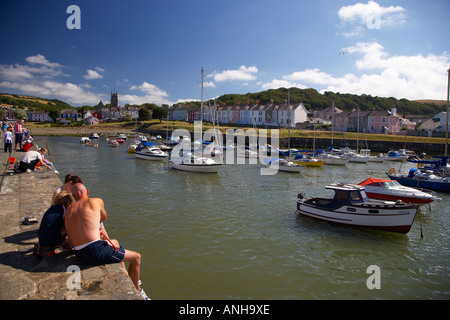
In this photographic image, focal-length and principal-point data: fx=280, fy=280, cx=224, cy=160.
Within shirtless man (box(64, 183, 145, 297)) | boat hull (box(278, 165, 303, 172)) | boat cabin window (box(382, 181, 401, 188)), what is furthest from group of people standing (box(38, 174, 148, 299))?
boat hull (box(278, 165, 303, 172))

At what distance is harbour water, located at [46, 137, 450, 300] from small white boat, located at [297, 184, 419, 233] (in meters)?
0.47

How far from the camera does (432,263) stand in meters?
11.5

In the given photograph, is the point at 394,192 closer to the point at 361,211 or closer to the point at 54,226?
the point at 361,211

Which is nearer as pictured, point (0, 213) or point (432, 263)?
point (0, 213)

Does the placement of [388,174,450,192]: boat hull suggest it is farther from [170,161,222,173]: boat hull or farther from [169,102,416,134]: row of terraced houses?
[169,102,416,134]: row of terraced houses

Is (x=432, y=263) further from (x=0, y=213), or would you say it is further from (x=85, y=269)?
(x=0, y=213)

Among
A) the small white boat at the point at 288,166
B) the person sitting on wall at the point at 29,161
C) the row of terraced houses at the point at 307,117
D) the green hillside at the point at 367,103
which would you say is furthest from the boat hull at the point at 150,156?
the green hillside at the point at 367,103

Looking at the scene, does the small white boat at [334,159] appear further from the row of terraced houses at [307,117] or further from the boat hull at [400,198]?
the row of terraced houses at [307,117]

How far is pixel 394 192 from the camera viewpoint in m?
20.0

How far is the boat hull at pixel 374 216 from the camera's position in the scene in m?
13.8

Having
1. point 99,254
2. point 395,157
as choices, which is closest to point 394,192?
point 99,254

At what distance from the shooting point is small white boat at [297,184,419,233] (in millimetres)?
13883
